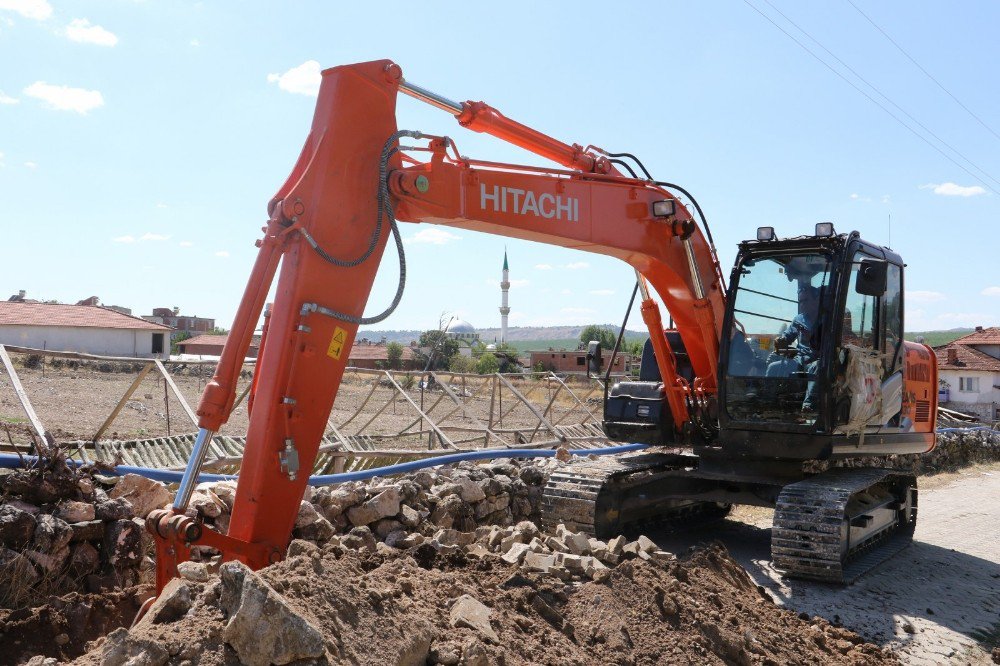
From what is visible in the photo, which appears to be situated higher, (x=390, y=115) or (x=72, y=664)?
(x=390, y=115)

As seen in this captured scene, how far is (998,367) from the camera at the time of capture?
4488cm

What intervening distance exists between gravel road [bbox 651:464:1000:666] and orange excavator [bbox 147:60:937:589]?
0.27 meters

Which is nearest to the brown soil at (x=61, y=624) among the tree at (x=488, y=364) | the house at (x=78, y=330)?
the house at (x=78, y=330)

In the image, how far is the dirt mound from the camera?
10.3ft

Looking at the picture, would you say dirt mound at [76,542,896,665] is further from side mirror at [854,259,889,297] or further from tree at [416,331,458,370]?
tree at [416,331,458,370]

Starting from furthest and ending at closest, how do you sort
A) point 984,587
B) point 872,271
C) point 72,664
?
point 984,587 → point 872,271 → point 72,664

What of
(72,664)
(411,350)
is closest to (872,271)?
(72,664)

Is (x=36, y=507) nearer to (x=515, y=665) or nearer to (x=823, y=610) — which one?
(x=515, y=665)

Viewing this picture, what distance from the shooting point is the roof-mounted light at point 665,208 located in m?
7.01

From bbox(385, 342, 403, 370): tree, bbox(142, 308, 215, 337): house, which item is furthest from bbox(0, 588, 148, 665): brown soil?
bbox(142, 308, 215, 337): house

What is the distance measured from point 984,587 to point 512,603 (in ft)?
17.6

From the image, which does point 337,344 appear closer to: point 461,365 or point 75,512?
point 75,512

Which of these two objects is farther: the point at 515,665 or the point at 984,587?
the point at 984,587

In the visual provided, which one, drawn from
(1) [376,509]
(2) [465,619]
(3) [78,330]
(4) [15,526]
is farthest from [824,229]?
(3) [78,330]
